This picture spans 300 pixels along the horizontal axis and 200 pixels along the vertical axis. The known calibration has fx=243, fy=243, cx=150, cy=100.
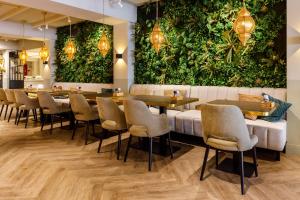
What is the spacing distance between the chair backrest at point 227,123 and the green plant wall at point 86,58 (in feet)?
16.6

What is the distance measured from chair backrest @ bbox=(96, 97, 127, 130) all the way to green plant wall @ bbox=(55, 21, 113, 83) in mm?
3766

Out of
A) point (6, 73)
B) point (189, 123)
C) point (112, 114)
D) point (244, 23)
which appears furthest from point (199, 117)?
point (6, 73)

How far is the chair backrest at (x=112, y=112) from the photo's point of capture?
3557 mm

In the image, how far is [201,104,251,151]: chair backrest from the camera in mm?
2516

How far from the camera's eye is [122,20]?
6211 millimetres

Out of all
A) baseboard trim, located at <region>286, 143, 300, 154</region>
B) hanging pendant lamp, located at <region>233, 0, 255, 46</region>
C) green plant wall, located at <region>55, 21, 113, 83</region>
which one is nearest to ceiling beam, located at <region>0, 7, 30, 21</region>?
green plant wall, located at <region>55, 21, 113, 83</region>

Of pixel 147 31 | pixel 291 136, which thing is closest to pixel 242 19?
pixel 291 136

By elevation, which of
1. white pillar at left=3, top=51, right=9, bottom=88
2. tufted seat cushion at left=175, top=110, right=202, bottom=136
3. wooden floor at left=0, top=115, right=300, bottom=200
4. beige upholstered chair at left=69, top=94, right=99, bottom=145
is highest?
white pillar at left=3, top=51, right=9, bottom=88

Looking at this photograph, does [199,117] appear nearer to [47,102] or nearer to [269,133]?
[269,133]

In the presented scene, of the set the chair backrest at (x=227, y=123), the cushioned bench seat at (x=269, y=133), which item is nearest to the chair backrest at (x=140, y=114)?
the chair backrest at (x=227, y=123)

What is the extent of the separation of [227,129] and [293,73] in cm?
198

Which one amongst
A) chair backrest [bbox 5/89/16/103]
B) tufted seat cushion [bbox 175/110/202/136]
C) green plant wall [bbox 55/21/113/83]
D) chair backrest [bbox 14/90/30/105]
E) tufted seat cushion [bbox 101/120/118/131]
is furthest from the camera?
green plant wall [bbox 55/21/113/83]

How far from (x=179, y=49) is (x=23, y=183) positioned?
13.5ft

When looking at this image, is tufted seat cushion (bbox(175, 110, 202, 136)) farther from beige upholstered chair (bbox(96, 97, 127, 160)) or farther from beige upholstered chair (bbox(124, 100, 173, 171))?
beige upholstered chair (bbox(96, 97, 127, 160))
